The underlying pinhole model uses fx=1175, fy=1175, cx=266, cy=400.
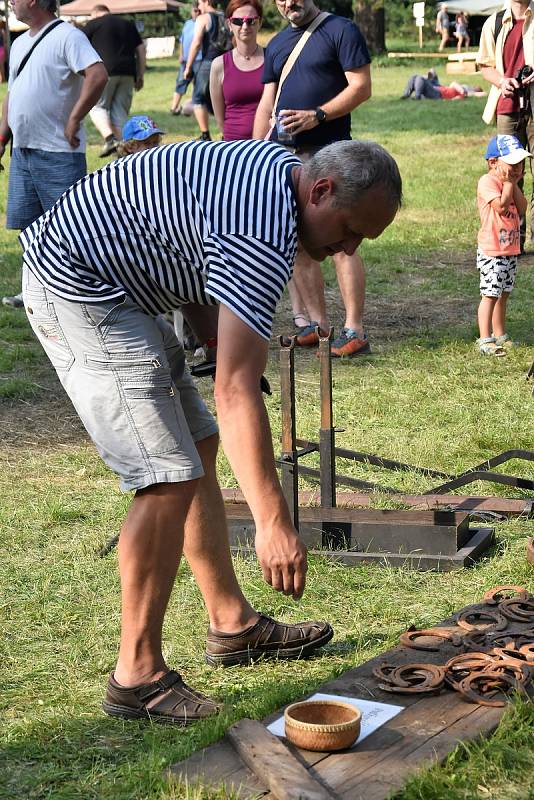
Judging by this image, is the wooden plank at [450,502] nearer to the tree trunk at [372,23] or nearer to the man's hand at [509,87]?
the man's hand at [509,87]

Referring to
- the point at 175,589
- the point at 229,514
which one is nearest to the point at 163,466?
the point at 175,589

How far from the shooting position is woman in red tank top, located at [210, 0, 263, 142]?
26.9ft

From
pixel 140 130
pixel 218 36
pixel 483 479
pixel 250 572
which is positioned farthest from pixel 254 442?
pixel 218 36

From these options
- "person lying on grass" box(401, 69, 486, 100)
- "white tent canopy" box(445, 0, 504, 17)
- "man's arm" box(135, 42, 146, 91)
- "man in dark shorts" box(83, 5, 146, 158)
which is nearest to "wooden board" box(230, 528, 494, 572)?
"man in dark shorts" box(83, 5, 146, 158)

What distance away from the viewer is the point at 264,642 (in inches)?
149

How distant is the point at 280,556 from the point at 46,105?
530 cm

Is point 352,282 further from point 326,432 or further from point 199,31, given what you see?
point 199,31

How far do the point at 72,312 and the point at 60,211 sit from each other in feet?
0.96

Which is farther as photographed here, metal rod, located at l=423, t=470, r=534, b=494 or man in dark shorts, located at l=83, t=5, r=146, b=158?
man in dark shorts, located at l=83, t=5, r=146, b=158

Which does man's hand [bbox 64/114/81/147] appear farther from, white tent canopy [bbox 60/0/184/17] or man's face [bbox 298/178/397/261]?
white tent canopy [bbox 60/0/184/17]

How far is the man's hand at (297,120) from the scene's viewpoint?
23.4 feet

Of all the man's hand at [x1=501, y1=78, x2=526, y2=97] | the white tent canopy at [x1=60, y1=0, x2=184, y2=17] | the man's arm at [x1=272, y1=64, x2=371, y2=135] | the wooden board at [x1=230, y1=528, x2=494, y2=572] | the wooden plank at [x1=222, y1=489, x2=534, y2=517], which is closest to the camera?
the wooden board at [x1=230, y1=528, x2=494, y2=572]

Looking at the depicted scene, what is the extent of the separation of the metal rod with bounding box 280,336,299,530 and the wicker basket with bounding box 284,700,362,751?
1339 millimetres

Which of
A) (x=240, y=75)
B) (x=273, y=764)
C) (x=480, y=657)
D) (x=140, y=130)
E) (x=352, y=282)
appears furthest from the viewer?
(x=240, y=75)
